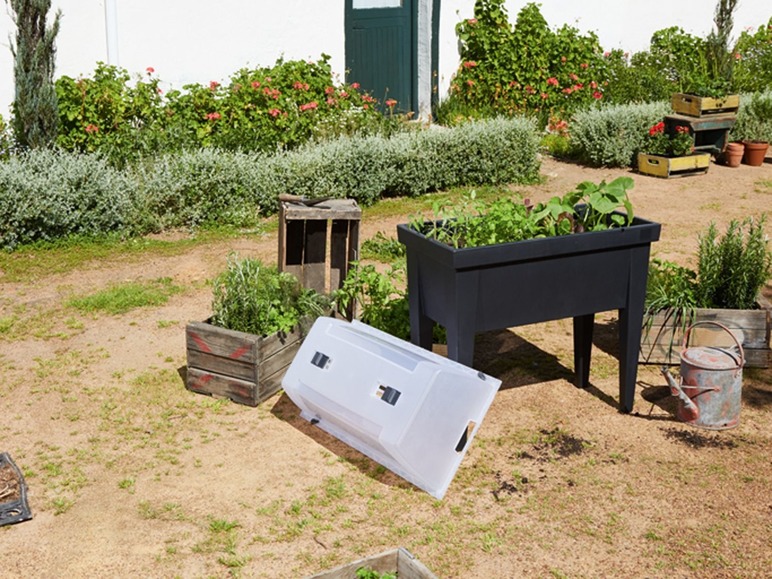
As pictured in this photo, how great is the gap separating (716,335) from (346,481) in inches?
105

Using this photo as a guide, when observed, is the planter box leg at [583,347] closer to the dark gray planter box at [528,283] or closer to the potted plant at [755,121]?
the dark gray planter box at [528,283]

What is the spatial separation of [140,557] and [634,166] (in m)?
9.63

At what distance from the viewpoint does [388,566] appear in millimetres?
3984

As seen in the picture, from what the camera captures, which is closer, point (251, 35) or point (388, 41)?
point (251, 35)

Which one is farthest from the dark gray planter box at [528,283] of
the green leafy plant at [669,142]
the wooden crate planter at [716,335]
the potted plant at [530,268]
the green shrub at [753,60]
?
the green shrub at [753,60]

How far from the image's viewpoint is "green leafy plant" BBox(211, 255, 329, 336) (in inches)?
233

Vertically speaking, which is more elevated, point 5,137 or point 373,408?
point 5,137

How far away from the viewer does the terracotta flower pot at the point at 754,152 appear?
12.7 metres

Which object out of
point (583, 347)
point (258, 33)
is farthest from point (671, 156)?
point (583, 347)

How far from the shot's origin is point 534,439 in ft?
18.0

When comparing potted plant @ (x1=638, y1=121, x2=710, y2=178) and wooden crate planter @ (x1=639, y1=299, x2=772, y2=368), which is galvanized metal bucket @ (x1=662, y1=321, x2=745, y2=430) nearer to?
wooden crate planter @ (x1=639, y1=299, x2=772, y2=368)

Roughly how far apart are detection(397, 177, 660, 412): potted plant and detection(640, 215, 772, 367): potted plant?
2.64 ft

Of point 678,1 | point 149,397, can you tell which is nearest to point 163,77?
point 149,397

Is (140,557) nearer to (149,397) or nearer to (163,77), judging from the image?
(149,397)
